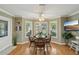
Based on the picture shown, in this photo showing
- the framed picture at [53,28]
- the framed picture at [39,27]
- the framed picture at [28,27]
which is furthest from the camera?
the framed picture at [53,28]

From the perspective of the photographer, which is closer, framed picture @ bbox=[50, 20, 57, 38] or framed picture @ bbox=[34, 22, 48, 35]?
framed picture @ bbox=[34, 22, 48, 35]

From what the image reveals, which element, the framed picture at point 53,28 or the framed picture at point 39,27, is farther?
the framed picture at point 53,28

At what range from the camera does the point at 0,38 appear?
425cm

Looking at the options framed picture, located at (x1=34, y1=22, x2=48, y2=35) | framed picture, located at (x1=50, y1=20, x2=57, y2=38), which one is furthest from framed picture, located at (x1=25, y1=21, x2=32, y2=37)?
framed picture, located at (x1=50, y1=20, x2=57, y2=38)

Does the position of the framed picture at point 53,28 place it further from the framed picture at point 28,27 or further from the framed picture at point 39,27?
the framed picture at point 28,27

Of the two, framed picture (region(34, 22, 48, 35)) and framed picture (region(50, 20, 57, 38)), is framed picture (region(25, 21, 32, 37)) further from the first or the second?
framed picture (region(50, 20, 57, 38))

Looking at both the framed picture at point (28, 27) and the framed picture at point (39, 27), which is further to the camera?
the framed picture at point (28, 27)

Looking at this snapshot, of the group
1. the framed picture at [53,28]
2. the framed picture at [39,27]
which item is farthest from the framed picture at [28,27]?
the framed picture at [53,28]

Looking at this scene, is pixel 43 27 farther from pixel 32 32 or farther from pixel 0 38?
pixel 0 38

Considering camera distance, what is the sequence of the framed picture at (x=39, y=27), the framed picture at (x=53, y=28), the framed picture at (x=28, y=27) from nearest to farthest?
the framed picture at (x=39, y=27) < the framed picture at (x=28, y=27) < the framed picture at (x=53, y=28)

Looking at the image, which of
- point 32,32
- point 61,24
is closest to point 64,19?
point 61,24

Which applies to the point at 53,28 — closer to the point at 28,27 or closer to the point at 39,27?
the point at 39,27

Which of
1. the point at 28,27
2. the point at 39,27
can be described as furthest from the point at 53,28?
the point at 28,27
